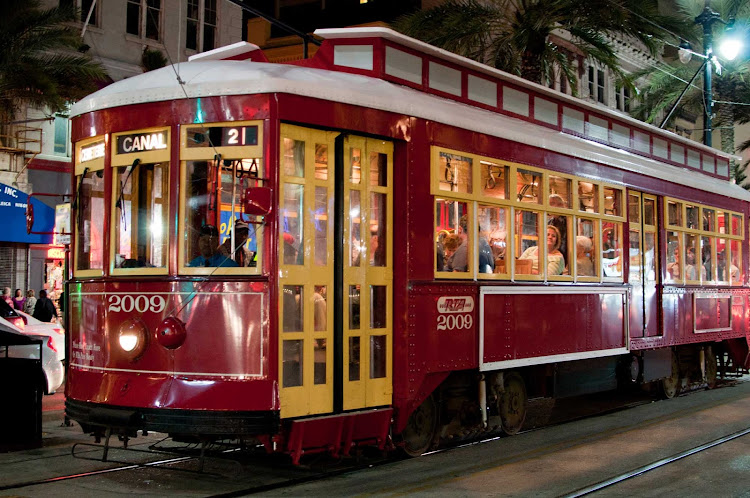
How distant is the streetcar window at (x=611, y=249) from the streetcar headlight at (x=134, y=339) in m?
6.05

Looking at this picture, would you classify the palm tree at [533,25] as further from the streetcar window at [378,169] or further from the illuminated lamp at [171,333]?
the illuminated lamp at [171,333]

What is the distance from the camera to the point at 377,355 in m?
7.96

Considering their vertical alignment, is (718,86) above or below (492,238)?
above

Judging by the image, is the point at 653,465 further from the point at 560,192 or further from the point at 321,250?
the point at 321,250

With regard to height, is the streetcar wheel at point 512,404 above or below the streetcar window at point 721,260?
below

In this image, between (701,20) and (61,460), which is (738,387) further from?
(61,460)

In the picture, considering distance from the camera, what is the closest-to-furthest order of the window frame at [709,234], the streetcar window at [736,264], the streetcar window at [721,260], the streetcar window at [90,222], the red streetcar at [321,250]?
the red streetcar at [321,250], the streetcar window at [90,222], the window frame at [709,234], the streetcar window at [721,260], the streetcar window at [736,264]

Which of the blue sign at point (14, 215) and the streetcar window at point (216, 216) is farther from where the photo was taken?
the blue sign at point (14, 215)

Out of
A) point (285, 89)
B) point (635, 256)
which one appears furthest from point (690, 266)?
point (285, 89)

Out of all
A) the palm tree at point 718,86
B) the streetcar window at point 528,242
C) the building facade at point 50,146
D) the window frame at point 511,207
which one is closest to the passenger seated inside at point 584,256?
the window frame at point 511,207

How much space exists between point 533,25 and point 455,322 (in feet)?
30.1

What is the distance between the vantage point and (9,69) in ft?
57.7

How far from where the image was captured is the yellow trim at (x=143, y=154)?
24.2 feet

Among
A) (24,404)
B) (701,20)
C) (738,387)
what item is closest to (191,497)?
(24,404)
